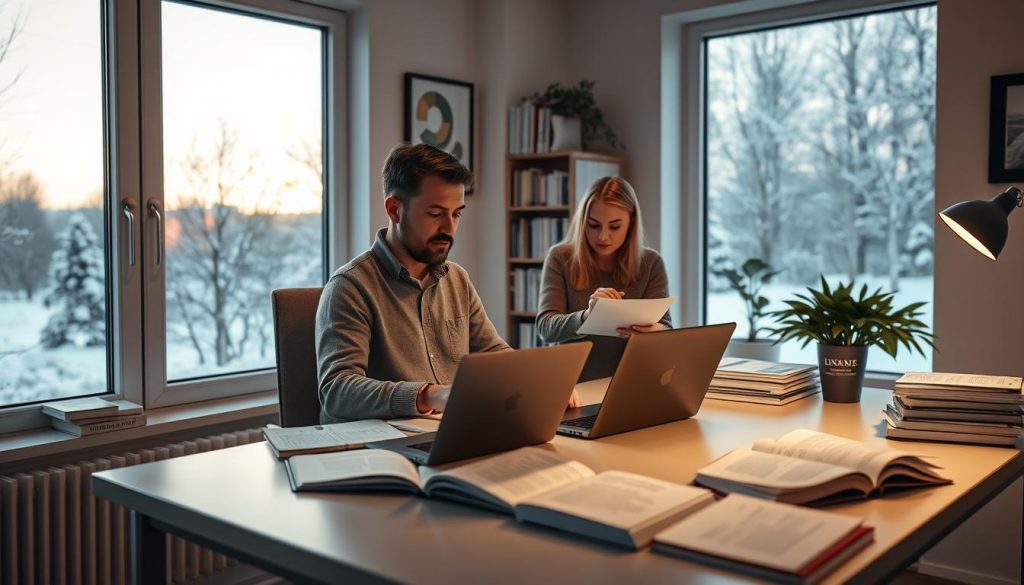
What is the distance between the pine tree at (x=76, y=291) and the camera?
292 cm

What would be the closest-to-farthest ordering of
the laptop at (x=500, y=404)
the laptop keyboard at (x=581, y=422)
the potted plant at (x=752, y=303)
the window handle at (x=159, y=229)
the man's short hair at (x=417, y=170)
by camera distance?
the laptop at (x=500, y=404), the laptop keyboard at (x=581, y=422), the man's short hair at (x=417, y=170), the window handle at (x=159, y=229), the potted plant at (x=752, y=303)

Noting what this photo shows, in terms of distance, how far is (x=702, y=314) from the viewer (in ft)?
14.0

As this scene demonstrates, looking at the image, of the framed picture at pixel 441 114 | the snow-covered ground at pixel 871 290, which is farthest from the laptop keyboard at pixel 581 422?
the framed picture at pixel 441 114

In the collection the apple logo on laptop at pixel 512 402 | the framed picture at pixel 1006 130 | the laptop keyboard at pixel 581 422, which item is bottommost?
the laptop keyboard at pixel 581 422

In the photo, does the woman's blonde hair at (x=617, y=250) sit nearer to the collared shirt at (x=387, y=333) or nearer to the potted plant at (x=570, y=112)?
the collared shirt at (x=387, y=333)

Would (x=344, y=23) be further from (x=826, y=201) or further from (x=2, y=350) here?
(x=826, y=201)

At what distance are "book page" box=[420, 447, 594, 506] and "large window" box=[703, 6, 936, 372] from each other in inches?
96.2

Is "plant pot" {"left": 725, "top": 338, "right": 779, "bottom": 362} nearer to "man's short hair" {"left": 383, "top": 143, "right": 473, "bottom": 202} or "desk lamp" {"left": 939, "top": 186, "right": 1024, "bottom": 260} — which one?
"desk lamp" {"left": 939, "top": 186, "right": 1024, "bottom": 260}

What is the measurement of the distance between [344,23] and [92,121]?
3.84 ft

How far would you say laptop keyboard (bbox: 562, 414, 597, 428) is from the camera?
1878 millimetres

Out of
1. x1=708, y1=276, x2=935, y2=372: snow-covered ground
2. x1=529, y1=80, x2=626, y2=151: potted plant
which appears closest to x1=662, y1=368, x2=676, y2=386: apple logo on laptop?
x1=708, y1=276, x2=935, y2=372: snow-covered ground

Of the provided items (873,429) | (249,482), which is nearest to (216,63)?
(249,482)

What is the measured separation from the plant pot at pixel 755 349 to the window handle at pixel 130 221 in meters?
2.27

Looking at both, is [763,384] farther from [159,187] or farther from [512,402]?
[159,187]
